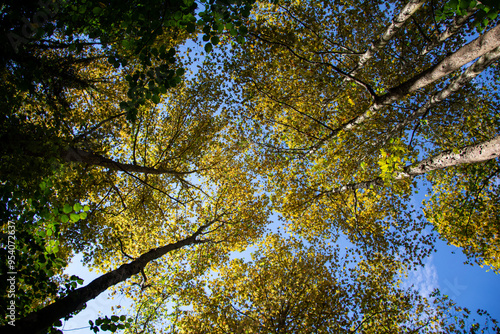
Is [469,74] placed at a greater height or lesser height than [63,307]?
greater

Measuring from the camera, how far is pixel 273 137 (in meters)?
9.90

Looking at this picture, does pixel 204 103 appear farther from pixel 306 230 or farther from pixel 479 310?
pixel 479 310

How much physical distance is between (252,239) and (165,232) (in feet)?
16.8

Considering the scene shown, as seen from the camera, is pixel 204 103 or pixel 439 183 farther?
pixel 439 183

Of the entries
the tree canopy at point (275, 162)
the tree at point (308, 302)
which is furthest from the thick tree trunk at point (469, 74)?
the tree at point (308, 302)

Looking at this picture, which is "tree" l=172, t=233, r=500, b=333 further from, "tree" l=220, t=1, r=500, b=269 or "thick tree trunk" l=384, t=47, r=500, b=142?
"thick tree trunk" l=384, t=47, r=500, b=142

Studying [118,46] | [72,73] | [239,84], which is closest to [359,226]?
[239,84]

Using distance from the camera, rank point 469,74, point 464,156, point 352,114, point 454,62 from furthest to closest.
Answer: point 352,114 < point 469,74 < point 464,156 < point 454,62

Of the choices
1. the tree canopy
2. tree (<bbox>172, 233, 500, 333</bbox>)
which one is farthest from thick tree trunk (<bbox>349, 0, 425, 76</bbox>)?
tree (<bbox>172, 233, 500, 333</bbox>)

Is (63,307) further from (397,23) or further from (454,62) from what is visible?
(397,23)

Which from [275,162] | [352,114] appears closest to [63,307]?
[275,162]

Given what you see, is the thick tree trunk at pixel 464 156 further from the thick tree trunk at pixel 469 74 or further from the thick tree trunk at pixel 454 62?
the thick tree trunk at pixel 469 74

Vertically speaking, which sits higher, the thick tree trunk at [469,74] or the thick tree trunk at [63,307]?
the thick tree trunk at [469,74]

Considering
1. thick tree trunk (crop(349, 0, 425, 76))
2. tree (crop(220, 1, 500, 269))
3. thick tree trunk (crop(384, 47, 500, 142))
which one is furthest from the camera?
tree (crop(220, 1, 500, 269))
